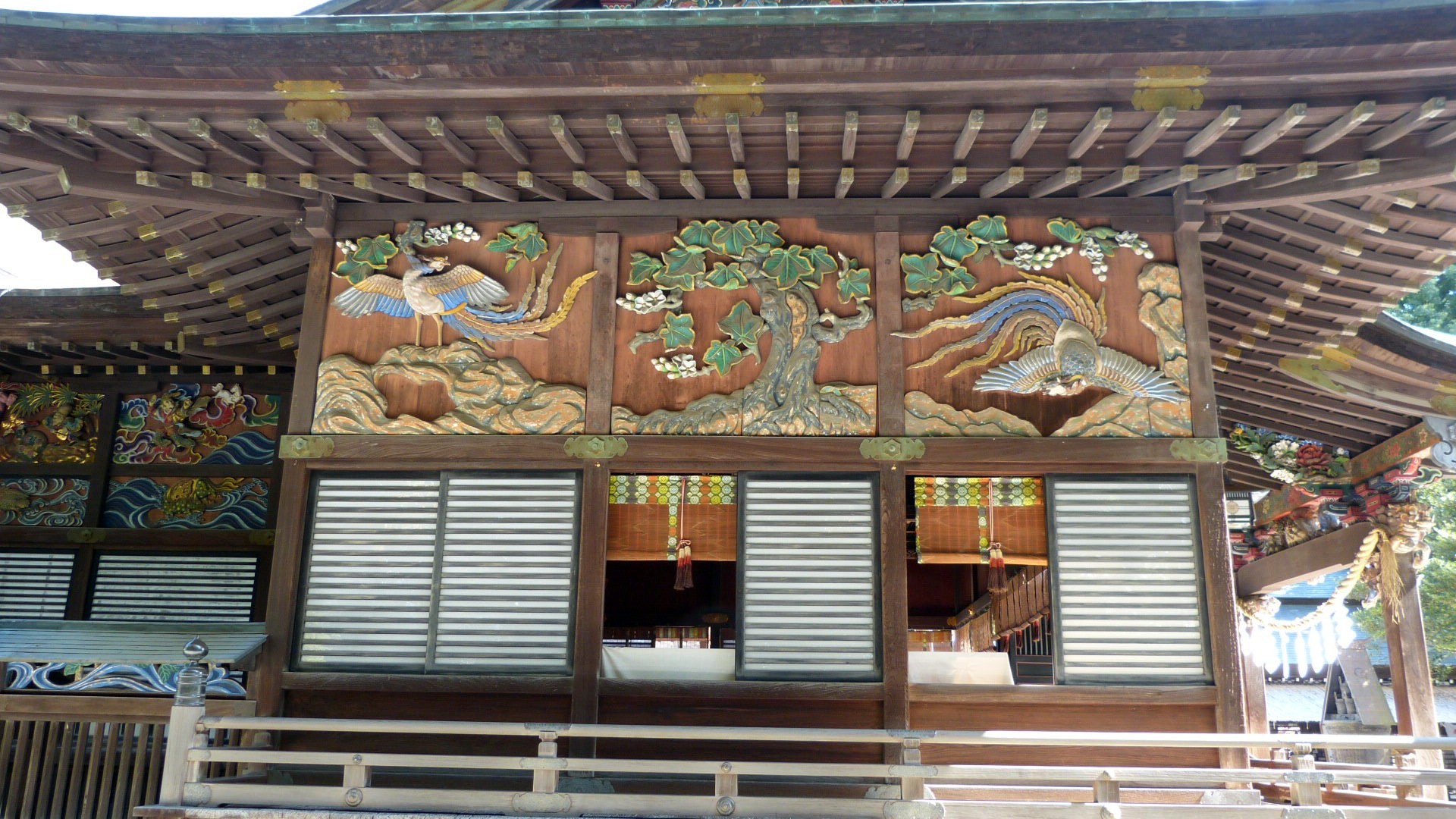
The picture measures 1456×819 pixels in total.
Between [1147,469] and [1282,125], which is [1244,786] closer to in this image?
[1147,469]

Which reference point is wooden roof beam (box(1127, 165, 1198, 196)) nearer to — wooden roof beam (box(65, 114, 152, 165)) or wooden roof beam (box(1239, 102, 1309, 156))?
wooden roof beam (box(1239, 102, 1309, 156))

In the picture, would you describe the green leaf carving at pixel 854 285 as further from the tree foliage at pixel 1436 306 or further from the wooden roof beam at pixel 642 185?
the tree foliage at pixel 1436 306

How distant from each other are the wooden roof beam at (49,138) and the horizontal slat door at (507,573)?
2901 mm

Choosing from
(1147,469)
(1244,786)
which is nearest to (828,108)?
(1147,469)

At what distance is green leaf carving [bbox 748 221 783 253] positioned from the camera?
714 centimetres

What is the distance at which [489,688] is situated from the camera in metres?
6.50

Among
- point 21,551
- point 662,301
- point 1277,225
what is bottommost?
point 21,551

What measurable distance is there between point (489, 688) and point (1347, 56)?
19.0 feet

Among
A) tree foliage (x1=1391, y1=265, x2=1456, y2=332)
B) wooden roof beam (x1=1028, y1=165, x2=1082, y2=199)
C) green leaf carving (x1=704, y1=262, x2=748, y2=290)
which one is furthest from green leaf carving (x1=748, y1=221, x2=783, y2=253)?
tree foliage (x1=1391, y1=265, x2=1456, y2=332)

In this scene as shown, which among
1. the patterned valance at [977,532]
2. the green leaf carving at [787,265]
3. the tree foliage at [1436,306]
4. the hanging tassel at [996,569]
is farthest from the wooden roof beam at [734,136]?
the tree foliage at [1436,306]

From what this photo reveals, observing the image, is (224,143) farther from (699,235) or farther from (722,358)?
(722,358)

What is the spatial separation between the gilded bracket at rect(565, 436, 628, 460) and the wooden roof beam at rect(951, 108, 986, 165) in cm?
267

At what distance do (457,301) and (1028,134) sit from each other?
3732 millimetres

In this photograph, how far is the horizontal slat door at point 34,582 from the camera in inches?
396
